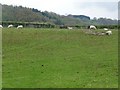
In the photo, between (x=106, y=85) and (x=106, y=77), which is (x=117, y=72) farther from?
(x=106, y=85)

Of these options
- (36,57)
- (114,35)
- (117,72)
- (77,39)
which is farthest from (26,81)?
(114,35)

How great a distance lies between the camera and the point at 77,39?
4847 centimetres

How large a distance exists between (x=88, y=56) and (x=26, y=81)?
1348cm

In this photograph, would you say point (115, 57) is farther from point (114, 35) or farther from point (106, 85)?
point (114, 35)

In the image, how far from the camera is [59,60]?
1257 inches

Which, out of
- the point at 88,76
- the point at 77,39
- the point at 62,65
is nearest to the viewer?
the point at 88,76

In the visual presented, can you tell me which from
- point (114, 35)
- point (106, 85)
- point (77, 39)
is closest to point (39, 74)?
point (106, 85)

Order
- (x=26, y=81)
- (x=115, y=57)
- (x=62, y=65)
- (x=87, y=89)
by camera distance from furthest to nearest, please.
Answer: (x=115, y=57) < (x=62, y=65) < (x=26, y=81) < (x=87, y=89)

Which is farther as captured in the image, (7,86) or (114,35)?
(114,35)

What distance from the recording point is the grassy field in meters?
22.3

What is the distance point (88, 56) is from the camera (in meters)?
34.8

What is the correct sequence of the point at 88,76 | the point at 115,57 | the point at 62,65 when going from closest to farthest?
the point at 88,76
the point at 62,65
the point at 115,57

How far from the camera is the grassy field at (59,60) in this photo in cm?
A: 2228

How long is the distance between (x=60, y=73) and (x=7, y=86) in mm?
5532
